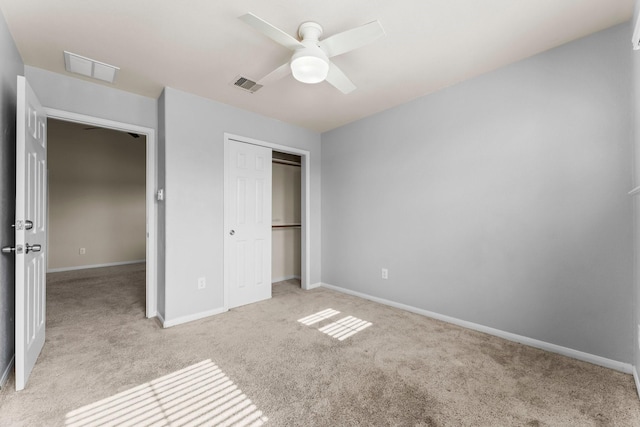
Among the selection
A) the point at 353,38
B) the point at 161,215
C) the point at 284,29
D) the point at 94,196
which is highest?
the point at 284,29

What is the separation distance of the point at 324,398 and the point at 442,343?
4.02 feet

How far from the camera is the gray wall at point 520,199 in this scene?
193 cm

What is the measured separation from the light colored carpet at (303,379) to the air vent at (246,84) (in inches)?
94.1

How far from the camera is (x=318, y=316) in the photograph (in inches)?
117

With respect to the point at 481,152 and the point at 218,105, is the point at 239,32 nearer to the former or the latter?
the point at 218,105

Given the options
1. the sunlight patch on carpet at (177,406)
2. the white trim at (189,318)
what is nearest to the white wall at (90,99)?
the white trim at (189,318)

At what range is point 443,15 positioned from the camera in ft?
5.82

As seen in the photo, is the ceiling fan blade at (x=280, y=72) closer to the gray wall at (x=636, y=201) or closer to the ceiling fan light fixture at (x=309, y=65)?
the ceiling fan light fixture at (x=309, y=65)

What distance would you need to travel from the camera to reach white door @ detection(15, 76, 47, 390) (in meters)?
1.65

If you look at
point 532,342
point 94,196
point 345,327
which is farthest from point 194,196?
point 94,196

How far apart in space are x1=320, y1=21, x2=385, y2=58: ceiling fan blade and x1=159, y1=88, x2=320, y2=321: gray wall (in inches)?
69.3

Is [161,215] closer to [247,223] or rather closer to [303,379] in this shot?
[247,223]

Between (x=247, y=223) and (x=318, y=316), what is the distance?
144cm

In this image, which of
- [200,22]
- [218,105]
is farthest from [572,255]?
[218,105]
